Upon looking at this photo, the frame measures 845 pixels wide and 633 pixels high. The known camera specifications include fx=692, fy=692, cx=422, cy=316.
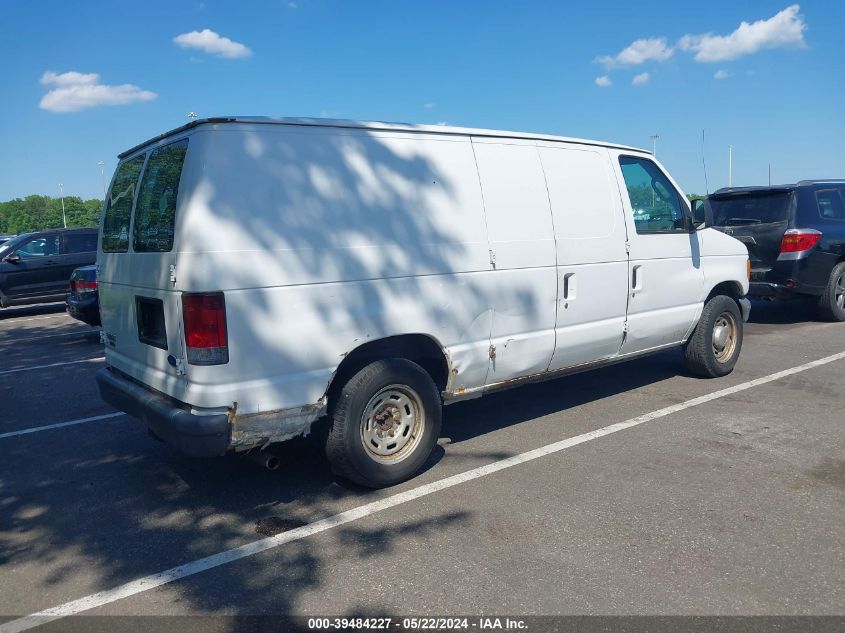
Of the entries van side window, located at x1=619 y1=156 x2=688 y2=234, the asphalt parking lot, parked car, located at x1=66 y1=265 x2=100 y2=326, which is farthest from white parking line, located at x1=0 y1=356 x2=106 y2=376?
van side window, located at x1=619 y1=156 x2=688 y2=234

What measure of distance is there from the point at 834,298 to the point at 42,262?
15247 millimetres

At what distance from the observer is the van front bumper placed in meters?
3.73

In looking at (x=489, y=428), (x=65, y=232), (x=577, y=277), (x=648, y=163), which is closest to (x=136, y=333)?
(x=489, y=428)

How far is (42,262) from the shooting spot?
1515 cm

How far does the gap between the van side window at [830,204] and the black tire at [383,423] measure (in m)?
8.10

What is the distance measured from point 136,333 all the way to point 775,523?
397 centimetres

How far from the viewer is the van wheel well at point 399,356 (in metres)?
4.30

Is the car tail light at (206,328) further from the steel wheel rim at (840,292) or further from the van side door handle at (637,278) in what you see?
the steel wheel rim at (840,292)

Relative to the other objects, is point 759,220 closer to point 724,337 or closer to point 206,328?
point 724,337

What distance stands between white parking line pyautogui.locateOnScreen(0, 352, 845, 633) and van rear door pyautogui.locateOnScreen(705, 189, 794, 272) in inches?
191

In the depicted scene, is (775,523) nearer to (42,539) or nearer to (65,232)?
(42,539)

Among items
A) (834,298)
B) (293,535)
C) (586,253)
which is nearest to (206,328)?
(293,535)

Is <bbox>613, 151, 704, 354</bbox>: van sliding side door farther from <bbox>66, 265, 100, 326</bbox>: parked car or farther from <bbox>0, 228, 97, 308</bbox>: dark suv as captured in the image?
<bbox>0, 228, 97, 308</bbox>: dark suv

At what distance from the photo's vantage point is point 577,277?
5363 millimetres
